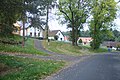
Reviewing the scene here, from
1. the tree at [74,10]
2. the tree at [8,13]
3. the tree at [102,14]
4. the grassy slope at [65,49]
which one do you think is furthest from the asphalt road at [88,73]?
the tree at [102,14]

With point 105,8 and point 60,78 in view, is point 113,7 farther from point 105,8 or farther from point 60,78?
point 60,78

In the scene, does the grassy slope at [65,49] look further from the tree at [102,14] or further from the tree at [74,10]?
the tree at [102,14]

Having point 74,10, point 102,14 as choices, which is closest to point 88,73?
point 74,10

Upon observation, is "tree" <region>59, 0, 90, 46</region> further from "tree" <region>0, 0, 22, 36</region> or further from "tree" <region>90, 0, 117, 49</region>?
"tree" <region>0, 0, 22, 36</region>

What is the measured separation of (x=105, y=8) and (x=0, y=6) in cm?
5463

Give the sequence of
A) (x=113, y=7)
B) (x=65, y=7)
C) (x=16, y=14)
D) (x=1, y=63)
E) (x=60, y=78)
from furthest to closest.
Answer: (x=113, y=7)
(x=65, y=7)
(x=1, y=63)
(x=16, y=14)
(x=60, y=78)

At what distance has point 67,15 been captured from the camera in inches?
2635

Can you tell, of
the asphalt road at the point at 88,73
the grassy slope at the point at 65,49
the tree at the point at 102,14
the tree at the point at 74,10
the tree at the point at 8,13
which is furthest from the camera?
the tree at the point at 102,14

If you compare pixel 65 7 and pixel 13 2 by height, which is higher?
pixel 65 7

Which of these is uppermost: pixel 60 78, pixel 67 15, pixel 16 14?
pixel 67 15

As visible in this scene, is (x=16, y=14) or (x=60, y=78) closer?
(x=60, y=78)

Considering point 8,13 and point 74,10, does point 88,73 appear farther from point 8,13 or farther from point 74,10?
point 74,10

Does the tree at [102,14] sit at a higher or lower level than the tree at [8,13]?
higher

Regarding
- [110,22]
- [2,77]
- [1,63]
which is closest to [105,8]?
[110,22]
